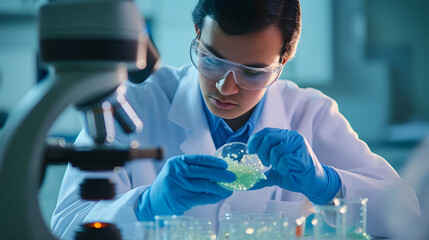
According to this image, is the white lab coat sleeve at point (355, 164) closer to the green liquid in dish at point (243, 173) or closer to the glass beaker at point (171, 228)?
the green liquid in dish at point (243, 173)

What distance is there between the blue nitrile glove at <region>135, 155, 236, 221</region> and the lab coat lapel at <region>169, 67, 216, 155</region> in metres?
0.49

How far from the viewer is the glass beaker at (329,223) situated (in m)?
1.51

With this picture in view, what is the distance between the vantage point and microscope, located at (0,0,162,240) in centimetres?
100

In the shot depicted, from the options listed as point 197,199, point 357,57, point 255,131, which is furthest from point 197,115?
point 357,57

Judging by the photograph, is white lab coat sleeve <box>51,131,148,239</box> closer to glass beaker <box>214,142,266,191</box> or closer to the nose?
glass beaker <box>214,142,266,191</box>

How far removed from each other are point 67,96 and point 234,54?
1061 mm

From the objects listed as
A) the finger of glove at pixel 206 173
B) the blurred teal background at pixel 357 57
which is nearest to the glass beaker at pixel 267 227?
the finger of glove at pixel 206 173

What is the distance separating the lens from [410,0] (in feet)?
16.7

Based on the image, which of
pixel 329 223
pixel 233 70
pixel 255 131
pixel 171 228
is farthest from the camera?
pixel 255 131

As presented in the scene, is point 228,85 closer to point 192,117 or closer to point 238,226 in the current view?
point 192,117

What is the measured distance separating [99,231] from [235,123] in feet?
4.90

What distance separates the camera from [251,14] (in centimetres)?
194

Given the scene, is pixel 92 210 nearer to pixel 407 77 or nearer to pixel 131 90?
pixel 131 90

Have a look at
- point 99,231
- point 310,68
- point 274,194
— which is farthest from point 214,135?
point 310,68
